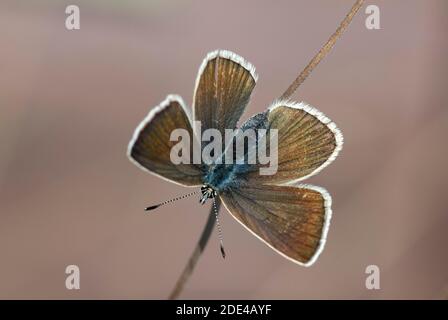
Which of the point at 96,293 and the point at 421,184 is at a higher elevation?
the point at 421,184

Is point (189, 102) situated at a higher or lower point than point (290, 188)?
higher

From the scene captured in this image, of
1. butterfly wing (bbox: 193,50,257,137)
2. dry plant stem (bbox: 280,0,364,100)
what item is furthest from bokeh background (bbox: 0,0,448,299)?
dry plant stem (bbox: 280,0,364,100)

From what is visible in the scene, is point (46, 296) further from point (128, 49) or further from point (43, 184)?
point (128, 49)

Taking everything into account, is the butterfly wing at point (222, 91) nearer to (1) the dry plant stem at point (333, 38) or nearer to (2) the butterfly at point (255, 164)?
(2) the butterfly at point (255, 164)

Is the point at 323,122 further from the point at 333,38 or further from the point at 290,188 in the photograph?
the point at 333,38

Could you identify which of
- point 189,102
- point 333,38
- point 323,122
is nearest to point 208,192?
point 323,122

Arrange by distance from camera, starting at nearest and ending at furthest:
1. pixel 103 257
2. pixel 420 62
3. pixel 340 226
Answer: pixel 103 257 < pixel 340 226 < pixel 420 62

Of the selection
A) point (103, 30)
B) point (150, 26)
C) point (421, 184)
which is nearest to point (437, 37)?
point (421, 184)

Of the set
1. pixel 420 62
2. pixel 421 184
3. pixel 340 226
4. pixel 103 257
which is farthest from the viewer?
pixel 420 62

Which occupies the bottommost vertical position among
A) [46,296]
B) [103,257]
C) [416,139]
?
[46,296]
